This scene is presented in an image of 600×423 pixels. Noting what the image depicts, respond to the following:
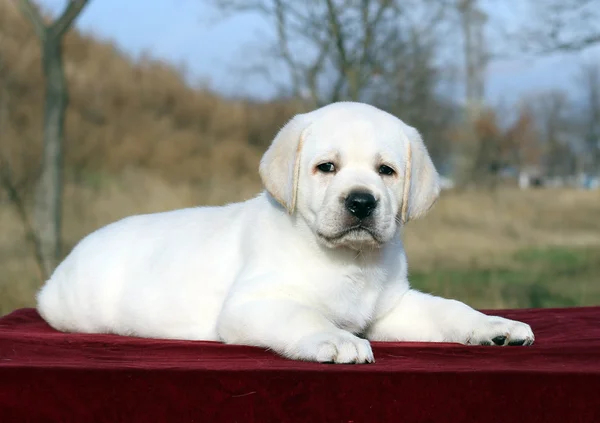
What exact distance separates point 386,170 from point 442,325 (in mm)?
753

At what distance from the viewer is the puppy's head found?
3.32 m

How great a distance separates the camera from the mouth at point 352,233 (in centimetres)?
333

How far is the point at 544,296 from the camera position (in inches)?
404

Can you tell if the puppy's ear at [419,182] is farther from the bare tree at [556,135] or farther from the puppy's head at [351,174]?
the bare tree at [556,135]

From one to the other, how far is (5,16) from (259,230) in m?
18.6

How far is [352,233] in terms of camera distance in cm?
335

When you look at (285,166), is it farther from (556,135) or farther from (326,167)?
(556,135)

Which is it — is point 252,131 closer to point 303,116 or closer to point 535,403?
point 303,116

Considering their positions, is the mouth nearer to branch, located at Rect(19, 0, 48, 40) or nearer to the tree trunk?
the tree trunk

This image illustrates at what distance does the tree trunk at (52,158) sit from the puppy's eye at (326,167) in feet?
19.2

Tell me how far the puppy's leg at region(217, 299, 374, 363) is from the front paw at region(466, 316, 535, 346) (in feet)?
2.40

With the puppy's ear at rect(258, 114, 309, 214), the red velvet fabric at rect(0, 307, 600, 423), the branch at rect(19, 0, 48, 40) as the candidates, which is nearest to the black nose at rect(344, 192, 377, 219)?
the puppy's ear at rect(258, 114, 309, 214)

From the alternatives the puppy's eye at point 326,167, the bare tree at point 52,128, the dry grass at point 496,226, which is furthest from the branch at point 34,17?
the dry grass at point 496,226

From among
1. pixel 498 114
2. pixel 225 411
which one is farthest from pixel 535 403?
pixel 498 114
